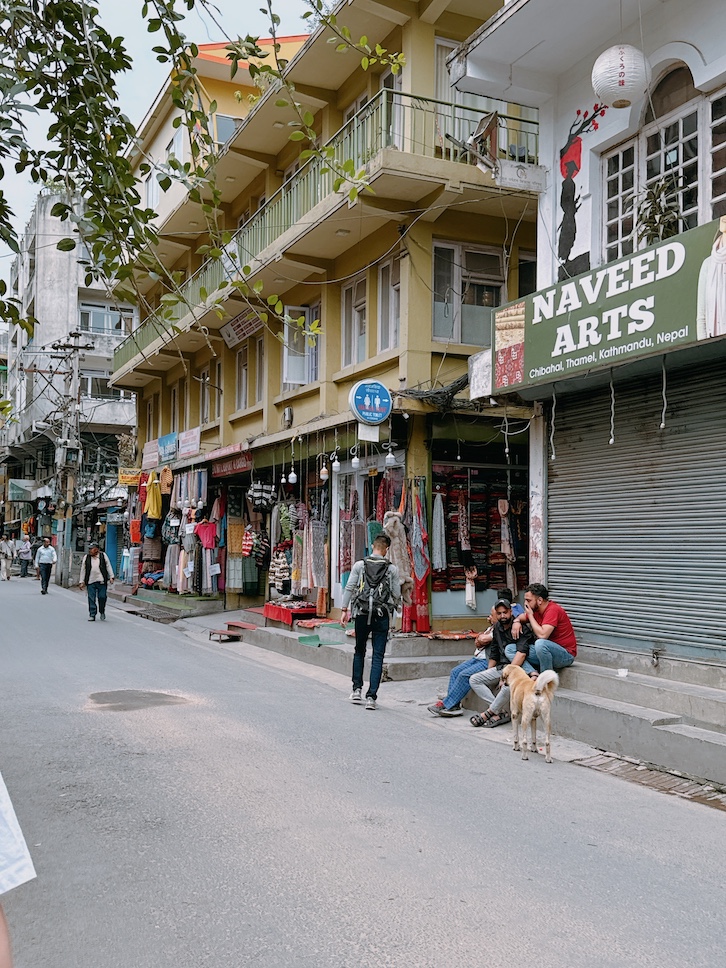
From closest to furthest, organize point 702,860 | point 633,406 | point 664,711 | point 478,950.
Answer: point 478,950
point 702,860
point 664,711
point 633,406

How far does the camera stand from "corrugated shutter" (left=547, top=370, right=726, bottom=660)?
9211 mm

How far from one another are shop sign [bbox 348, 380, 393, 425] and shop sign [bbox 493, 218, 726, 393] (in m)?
2.66

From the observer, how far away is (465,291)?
1545cm

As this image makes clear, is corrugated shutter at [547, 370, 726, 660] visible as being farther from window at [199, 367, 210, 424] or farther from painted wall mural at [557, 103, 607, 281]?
window at [199, 367, 210, 424]

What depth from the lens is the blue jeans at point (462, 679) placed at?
33.5 ft

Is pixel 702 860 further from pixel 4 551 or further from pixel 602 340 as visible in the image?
pixel 4 551

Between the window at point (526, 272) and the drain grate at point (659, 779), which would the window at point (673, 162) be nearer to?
the window at point (526, 272)

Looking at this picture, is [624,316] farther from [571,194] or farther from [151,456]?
[151,456]

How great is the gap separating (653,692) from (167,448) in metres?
19.3

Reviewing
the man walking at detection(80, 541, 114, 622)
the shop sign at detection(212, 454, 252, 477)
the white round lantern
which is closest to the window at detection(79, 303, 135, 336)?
the shop sign at detection(212, 454, 252, 477)

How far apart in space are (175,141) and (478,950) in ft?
84.5

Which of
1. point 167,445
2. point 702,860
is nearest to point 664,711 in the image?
point 702,860

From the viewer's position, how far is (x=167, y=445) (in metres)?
26.1

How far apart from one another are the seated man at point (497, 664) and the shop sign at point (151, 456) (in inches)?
736
